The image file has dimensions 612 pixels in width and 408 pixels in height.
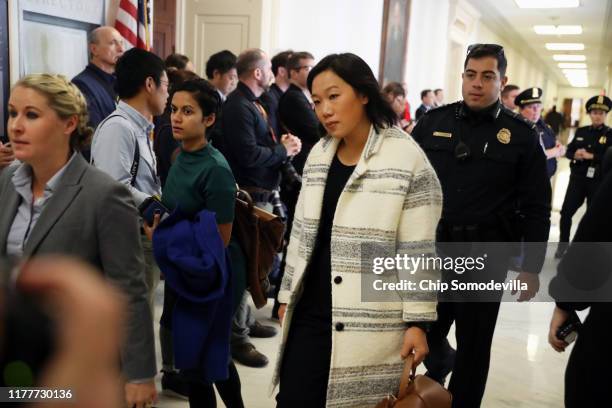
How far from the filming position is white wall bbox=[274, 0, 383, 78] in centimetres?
813

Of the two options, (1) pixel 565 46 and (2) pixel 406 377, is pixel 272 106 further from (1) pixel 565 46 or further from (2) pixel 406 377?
(1) pixel 565 46

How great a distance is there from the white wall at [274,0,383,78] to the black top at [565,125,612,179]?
364 centimetres

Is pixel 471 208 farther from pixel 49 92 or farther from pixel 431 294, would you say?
pixel 49 92

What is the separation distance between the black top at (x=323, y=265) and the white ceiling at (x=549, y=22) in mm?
13791

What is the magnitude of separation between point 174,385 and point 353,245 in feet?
6.15

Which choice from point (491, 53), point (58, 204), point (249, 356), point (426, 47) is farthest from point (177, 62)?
point (426, 47)

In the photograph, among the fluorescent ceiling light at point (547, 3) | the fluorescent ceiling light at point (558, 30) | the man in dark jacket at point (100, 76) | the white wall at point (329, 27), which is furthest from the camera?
the fluorescent ceiling light at point (558, 30)

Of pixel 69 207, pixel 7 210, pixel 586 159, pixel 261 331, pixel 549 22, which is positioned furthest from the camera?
pixel 549 22

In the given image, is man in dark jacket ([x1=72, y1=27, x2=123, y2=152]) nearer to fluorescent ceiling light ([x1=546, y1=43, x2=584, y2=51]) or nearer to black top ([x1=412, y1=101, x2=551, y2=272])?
black top ([x1=412, y1=101, x2=551, y2=272])

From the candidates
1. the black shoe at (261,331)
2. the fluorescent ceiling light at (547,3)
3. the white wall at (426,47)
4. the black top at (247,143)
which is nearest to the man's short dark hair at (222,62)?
the black top at (247,143)

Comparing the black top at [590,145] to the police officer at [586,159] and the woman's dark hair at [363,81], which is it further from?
the woman's dark hair at [363,81]

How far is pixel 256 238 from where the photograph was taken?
305 cm

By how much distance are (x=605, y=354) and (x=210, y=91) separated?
1.97 m

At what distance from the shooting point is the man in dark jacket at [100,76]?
421 centimetres
